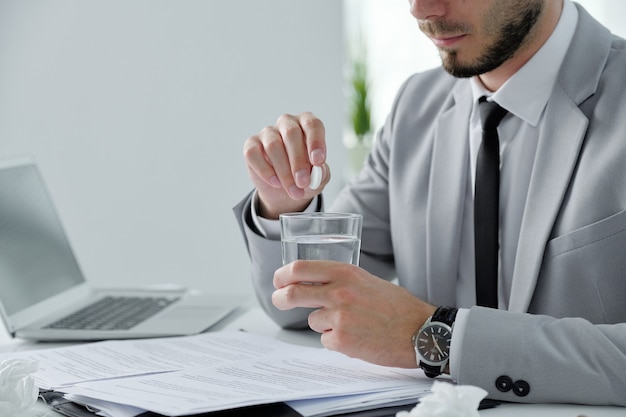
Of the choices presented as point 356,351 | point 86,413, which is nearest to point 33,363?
point 86,413

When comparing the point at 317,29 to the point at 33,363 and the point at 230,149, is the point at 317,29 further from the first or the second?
the point at 33,363

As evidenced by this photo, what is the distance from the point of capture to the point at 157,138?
13.8 ft

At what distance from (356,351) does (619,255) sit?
0.56m

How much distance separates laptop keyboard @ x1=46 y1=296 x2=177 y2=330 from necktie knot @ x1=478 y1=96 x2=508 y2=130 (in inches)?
30.6

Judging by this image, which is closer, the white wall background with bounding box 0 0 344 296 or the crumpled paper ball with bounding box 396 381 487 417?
the crumpled paper ball with bounding box 396 381 487 417

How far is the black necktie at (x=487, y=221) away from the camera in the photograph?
1.56m

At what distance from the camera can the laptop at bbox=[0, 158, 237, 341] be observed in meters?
1.54

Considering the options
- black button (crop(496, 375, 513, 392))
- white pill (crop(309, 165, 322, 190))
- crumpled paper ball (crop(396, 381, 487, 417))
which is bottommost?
black button (crop(496, 375, 513, 392))

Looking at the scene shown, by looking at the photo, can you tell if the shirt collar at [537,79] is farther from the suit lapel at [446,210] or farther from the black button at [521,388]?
the black button at [521,388]

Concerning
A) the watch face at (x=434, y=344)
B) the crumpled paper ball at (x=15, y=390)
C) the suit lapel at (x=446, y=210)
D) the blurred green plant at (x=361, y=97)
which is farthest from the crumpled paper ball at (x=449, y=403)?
the blurred green plant at (x=361, y=97)

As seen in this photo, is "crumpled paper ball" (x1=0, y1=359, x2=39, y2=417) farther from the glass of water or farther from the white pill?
the white pill

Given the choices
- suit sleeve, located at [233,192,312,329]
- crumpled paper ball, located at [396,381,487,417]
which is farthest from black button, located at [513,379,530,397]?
suit sleeve, located at [233,192,312,329]

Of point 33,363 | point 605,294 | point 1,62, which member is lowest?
point 605,294

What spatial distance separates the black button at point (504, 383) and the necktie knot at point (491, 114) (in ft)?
2.16
